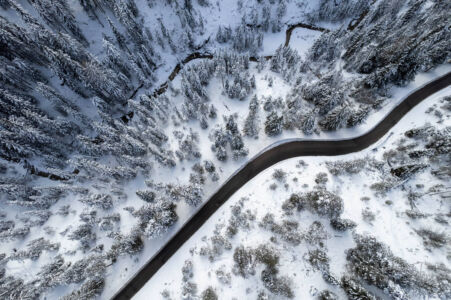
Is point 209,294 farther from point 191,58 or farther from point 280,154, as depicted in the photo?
point 191,58

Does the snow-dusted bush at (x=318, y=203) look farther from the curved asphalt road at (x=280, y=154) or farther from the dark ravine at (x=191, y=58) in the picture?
the dark ravine at (x=191, y=58)

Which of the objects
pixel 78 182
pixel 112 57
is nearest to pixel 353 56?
pixel 112 57

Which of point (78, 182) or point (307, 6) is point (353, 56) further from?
point (78, 182)

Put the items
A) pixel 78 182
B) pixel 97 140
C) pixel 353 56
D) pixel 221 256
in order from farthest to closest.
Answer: pixel 353 56
pixel 97 140
pixel 78 182
pixel 221 256

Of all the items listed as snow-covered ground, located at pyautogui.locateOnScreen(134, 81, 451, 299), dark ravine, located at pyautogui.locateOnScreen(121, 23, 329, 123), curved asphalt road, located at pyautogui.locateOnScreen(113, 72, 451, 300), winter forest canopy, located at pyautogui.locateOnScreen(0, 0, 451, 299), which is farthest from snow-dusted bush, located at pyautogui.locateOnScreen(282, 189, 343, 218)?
dark ravine, located at pyautogui.locateOnScreen(121, 23, 329, 123)

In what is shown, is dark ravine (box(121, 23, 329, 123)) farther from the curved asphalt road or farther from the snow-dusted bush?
the snow-dusted bush

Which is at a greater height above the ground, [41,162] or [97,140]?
[97,140]
